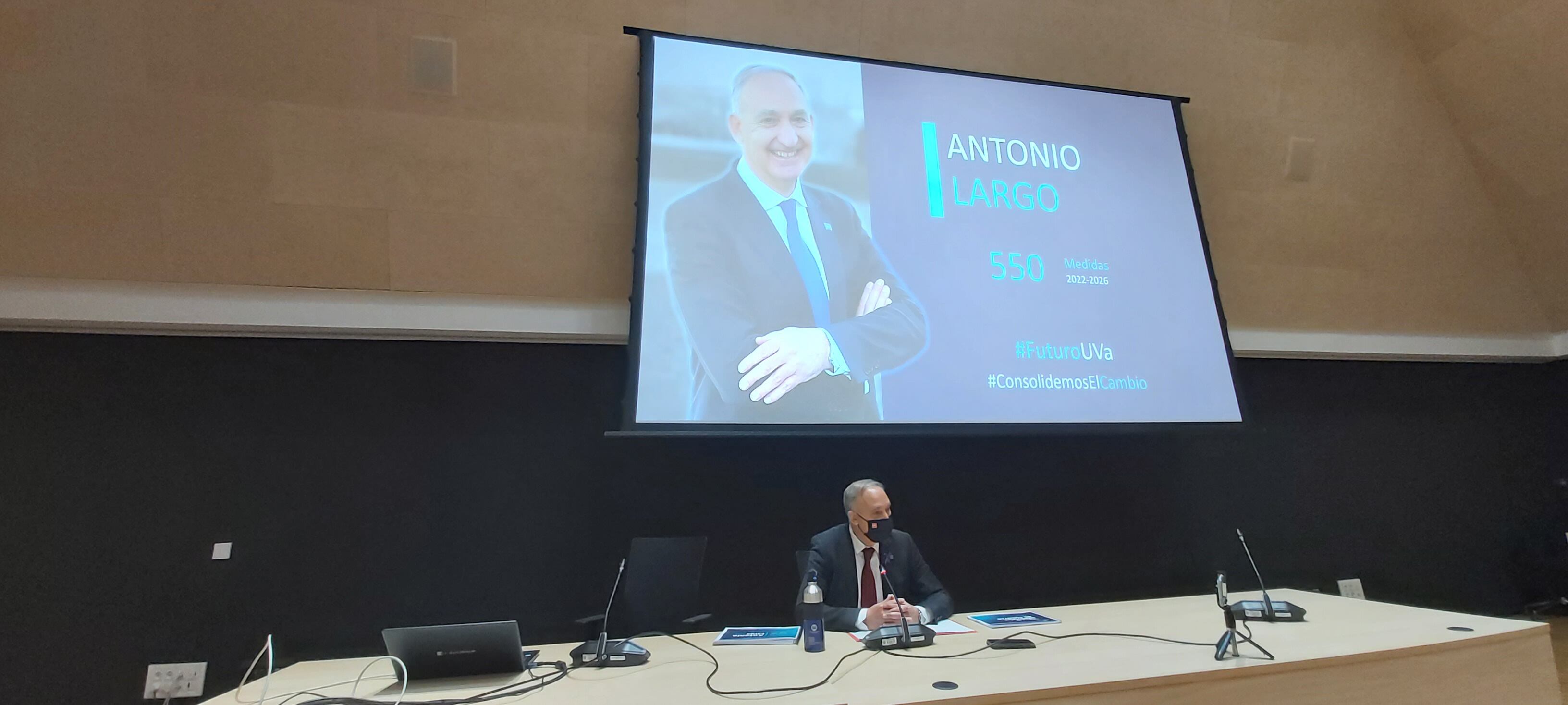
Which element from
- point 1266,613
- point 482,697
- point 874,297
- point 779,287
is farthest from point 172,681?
point 1266,613

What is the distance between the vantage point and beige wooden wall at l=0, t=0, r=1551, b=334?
2516 millimetres

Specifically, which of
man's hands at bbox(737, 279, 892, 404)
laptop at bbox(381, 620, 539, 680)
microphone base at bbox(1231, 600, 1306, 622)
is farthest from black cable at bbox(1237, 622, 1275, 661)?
laptop at bbox(381, 620, 539, 680)

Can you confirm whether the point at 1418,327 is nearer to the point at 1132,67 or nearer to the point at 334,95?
the point at 1132,67

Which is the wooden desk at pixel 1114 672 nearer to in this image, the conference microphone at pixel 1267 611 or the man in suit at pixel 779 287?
the conference microphone at pixel 1267 611

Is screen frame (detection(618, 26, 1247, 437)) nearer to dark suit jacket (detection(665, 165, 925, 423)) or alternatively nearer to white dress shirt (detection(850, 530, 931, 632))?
dark suit jacket (detection(665, 165, 925, 423))

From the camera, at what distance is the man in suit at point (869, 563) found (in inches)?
94.1

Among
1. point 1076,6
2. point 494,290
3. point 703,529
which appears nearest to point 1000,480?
point 703,529

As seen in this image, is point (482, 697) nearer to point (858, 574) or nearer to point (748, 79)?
point (858, 574)

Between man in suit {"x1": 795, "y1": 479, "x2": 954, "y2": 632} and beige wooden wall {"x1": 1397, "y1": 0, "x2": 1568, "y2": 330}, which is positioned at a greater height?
beige wooden wall {"x1": 1397, "y1": 0, "x2": 1568, "y2": 330}

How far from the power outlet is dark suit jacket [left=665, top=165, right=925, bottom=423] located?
208 cm

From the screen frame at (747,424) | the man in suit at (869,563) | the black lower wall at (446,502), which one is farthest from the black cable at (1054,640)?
the black lower wall at (446,502)

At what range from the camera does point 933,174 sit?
3.11 metres

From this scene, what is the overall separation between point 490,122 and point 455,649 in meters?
1.99

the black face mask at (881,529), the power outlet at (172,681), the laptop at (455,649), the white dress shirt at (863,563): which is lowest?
the power outlet at (172,681)
